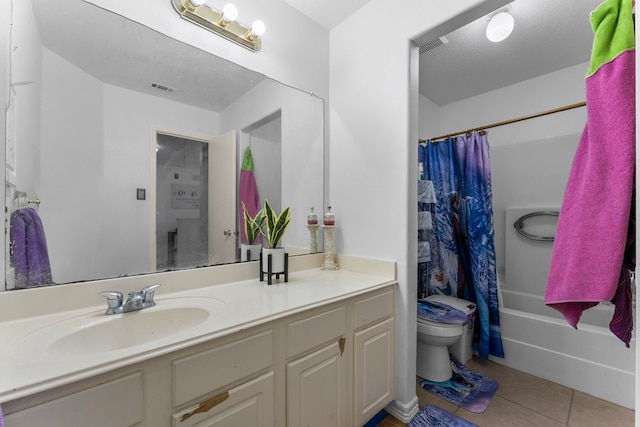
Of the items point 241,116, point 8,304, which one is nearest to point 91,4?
point 241,116

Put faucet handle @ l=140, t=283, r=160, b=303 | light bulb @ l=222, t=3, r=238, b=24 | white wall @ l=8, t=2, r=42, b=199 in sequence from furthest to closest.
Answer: light bulb @ l=222, t=3, r=238, b=24 → faucet handle @ l=140, t=283, r=160, b=303 → white wall @ l=8, t=2, r=42, b=199

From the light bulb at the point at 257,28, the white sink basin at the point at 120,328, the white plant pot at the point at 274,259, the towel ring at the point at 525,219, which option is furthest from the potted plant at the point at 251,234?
the towel ring at the point at 525,219

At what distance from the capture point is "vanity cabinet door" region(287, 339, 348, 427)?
102cm

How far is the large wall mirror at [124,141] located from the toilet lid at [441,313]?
1.34m

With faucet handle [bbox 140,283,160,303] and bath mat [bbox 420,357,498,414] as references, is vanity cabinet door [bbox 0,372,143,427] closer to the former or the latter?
faucet handle [bbox 140,283,160,303]

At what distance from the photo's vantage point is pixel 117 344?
94 cm

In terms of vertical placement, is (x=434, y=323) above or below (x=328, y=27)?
below

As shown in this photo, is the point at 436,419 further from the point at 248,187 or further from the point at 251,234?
the point at 248,187

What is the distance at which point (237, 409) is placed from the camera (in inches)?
33.7

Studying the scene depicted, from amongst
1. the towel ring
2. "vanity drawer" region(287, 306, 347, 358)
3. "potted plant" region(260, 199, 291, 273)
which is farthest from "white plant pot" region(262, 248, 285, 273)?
the towel ring

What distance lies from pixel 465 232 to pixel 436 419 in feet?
4.51

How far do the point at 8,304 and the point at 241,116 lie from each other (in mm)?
1209

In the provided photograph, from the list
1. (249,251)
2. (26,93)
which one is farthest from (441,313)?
(26,93)

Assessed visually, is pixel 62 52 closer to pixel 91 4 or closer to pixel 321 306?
pixel 91 4
